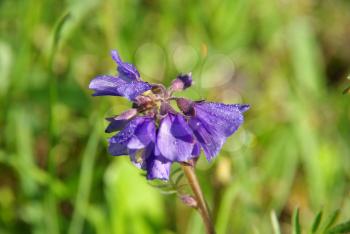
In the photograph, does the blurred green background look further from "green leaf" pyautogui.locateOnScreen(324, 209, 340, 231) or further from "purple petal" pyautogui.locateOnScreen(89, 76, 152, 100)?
"purple petal" pyautogui.locateOnScreen(89, 76, 152, 100)

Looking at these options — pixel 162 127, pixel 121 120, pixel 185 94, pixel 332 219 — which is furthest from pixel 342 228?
pixel 185 94

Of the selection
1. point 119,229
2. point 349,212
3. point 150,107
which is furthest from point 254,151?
point 150,107

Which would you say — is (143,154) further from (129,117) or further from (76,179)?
(76,179)

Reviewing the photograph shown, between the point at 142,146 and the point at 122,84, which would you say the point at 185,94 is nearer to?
the point at 122,84

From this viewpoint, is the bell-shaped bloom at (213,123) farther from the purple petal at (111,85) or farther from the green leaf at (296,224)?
the green leaf at (296,224)

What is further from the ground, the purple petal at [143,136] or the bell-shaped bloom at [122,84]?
the bell-shaped bloom at [122,84]

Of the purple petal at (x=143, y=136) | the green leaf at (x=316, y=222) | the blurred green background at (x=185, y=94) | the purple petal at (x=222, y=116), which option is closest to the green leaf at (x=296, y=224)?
the green leaf at (x=316, y=222)

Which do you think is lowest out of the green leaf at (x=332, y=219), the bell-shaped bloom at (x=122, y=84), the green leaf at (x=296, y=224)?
the green leaf at (x=332, y=219)

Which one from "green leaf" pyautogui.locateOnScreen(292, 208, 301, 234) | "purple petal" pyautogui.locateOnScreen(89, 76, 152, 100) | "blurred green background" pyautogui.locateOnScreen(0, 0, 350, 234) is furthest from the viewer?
"blurred green background" pyautogui.locateOnScreen(0, 0, 350, 234)

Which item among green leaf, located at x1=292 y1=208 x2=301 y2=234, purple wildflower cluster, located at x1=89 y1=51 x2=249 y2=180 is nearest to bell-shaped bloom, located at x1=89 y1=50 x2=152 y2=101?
purple wildflower cluster, located at x1=89 y1=51 x2=249 y2=180
